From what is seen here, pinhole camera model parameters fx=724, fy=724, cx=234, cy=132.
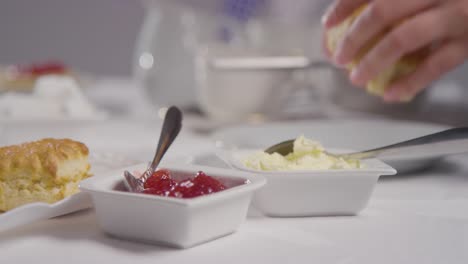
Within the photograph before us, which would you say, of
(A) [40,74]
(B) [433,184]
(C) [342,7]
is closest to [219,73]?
(C) [342,7]

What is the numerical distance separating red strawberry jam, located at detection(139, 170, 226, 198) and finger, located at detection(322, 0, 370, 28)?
32.5 inches

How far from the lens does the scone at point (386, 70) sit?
5.80 ft

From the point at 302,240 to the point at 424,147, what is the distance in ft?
1.02

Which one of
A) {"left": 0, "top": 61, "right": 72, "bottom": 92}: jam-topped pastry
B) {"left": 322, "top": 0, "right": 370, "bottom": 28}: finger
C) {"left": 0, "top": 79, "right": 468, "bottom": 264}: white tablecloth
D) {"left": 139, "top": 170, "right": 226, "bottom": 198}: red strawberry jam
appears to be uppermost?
{"left": 322, "top": 0, "right": 370, "bottom": 28}: finger

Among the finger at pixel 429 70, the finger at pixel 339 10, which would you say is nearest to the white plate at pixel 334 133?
the finger at pixel 429 70

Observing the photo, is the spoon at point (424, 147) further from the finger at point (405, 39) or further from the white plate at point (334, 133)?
the finger at point (405, 39)

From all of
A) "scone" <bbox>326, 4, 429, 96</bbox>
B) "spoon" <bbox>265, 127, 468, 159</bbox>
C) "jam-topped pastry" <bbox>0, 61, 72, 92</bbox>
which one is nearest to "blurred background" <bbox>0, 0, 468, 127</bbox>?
"jam-topped pastry" <bbox>0, 61, 72, 92</bbox>

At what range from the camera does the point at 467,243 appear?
995 mm

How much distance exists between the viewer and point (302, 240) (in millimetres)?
1000

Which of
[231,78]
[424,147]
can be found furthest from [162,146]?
[231,78]

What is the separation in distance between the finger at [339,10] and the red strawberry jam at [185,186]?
0.82 meters

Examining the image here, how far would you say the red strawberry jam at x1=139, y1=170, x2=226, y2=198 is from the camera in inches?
38.7

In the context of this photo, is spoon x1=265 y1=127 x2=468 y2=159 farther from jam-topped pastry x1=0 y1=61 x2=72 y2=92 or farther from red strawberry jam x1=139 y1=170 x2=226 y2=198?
jam-topped pastry x1=0 y1=61 x2=72 y2=92

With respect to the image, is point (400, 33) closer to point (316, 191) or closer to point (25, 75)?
point (316, 191)
